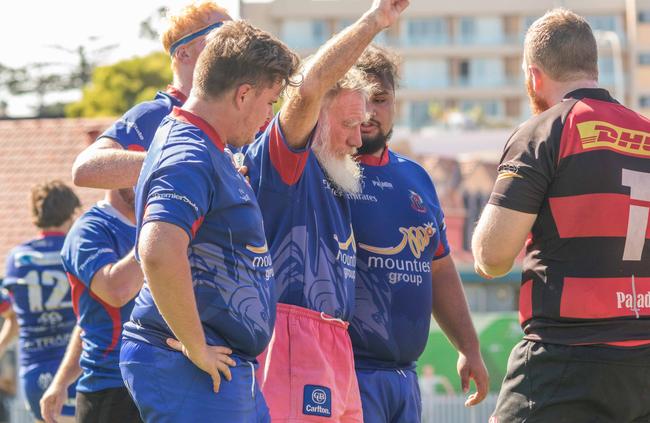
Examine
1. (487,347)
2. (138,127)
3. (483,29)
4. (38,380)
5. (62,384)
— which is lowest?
(487,347)

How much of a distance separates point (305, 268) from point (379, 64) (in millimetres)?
1174

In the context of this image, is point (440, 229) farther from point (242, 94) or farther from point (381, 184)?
point (242, 94)

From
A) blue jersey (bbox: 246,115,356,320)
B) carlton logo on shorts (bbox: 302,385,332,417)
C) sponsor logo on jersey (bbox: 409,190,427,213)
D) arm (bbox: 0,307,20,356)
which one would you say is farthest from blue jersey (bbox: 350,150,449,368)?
arm (bbox: 0,307,20,356)

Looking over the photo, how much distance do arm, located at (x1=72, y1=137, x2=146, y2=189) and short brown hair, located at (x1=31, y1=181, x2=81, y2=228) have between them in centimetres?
275

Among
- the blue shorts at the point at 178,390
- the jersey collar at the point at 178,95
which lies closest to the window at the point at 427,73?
the jersey collar at the point at 178,95

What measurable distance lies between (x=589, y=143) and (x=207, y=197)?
4.93 feet

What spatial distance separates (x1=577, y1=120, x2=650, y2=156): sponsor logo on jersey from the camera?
4.58m

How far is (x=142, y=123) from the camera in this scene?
525 centimetres

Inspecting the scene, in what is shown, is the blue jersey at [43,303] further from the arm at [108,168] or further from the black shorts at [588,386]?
the black shorts at [588,386]

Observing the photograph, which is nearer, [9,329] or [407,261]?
[407,261]

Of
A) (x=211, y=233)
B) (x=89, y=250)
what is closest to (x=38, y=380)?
(x=89, y=250)

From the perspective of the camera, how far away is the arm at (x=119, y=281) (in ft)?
18.2

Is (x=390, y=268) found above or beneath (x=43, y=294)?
above

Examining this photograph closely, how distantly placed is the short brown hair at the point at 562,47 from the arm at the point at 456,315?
4.14 ft
